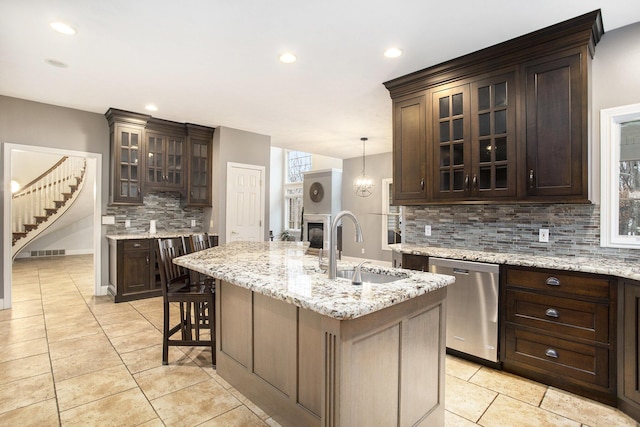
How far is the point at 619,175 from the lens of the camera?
8.32 ft

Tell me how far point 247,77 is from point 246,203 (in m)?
2.61

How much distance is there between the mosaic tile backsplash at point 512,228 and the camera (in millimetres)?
2627

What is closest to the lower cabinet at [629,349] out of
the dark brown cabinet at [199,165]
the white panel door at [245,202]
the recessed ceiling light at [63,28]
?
the recessed ceiling light at [63,28]

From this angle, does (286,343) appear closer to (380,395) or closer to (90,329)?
(380,395)

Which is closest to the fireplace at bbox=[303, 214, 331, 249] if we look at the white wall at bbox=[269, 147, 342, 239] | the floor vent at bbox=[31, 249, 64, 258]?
the white wall at bbox=[269, 147, 342, 239]

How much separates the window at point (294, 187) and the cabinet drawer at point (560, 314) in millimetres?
8280

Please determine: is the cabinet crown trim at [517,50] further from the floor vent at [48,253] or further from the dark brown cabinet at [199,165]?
the floor vent at [48,253]

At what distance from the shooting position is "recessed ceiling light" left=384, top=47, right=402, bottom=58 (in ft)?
9.37

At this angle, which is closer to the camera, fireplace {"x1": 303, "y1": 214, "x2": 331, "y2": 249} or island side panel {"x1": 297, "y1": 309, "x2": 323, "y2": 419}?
island side panel {"x1": 297, "y1": 309, "x2": 323, "y2": 419}

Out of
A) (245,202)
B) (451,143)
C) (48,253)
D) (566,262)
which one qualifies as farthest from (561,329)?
(48,253)

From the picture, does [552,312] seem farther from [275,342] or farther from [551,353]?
[275,342]

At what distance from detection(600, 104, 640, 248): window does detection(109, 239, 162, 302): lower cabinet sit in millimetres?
5170

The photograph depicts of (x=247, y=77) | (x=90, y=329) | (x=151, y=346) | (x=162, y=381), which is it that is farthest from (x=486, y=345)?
(x=90, y=329)

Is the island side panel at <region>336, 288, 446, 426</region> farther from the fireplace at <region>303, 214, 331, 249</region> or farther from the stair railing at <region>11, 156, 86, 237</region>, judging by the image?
the stair railing at <region>11, 156, 86, 237</region>
